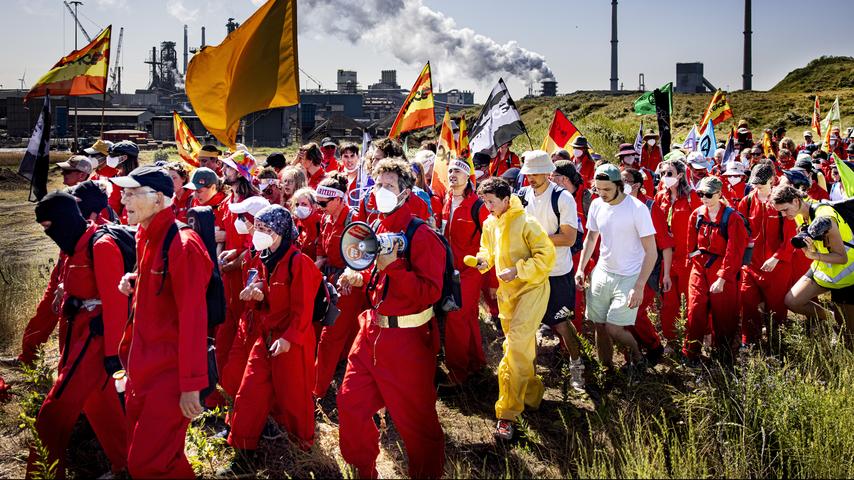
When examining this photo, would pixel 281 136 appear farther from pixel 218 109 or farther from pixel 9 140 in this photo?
pixel 218 109

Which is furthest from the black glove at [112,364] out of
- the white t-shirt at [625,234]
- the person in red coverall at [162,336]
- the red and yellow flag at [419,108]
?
the red and yellow flag at [419,108]

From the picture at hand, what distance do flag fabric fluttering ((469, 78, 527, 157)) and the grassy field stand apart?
10.6 ft

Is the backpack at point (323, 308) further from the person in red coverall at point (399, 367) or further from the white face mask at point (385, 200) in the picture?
the white face mask at point (385, 200)

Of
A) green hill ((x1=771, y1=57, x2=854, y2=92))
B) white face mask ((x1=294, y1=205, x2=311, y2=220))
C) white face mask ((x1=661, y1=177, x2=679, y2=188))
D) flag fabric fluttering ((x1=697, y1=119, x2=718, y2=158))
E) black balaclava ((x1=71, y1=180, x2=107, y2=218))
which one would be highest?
green hill ((x1=771, y1=57, x2=854, y2=92))

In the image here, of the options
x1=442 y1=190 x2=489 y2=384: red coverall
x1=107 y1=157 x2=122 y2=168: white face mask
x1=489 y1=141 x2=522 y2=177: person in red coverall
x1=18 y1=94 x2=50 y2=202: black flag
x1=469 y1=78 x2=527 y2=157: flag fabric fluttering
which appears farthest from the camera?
x1=489 y1=141 x2=522 y2=177: person in red coverall

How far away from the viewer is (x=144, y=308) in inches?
150

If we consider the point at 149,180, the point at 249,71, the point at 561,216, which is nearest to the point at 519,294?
the point at 561,216

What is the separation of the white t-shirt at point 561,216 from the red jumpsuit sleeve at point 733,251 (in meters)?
1.51

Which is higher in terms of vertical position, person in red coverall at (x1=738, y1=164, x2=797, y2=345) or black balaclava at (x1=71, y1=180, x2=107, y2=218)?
black balaclava at (x1=71, y1=180, x2=107, y2=218)

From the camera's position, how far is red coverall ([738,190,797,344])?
23.1ft

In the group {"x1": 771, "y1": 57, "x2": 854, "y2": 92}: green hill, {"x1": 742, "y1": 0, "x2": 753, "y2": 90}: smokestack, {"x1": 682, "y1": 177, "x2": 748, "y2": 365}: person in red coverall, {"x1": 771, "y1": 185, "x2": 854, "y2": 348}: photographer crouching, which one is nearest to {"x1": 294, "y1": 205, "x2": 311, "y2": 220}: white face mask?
{"x1": 682, "y1": 177, "x2": 748, "y2": 365}: person in red coverall

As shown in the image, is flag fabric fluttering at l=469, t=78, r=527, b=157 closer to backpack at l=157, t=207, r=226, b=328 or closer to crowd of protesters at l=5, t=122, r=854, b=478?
crowd of protesters at l=5, t=122, r=854, b=478

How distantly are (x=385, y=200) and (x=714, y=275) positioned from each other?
12.6ft

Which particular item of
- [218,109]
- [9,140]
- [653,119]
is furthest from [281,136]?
[218,109]
